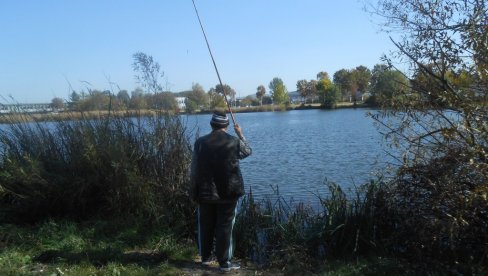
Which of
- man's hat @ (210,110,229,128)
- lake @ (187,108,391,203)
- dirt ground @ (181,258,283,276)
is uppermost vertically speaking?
man's hat @ (210,110,229,128)

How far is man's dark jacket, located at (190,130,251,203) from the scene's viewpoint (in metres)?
5.74

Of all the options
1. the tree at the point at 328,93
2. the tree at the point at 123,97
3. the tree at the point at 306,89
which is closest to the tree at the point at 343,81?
the tree at the point at 328,93

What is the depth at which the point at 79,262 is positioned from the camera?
6008mm

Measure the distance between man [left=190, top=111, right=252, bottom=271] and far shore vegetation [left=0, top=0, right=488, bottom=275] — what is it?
1.44ft

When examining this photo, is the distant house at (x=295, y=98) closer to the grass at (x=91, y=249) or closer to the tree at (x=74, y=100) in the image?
the tree at (x=74, y=100)

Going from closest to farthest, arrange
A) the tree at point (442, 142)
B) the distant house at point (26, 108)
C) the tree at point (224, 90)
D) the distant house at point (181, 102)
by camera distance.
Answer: the tree at point (442, 142)
the tree at point (224, 90)
the distant house at point (181, 102)
the distant house at point (26, 108)

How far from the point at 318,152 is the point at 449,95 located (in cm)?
1473

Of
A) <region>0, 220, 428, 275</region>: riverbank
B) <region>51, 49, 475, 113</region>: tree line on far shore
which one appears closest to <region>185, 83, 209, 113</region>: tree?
<region>51, 49, 475, 113</region>: tree line on far shore

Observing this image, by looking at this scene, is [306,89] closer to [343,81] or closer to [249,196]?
[343,81]

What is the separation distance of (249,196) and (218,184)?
193 centimetres

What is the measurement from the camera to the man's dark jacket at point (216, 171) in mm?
5738

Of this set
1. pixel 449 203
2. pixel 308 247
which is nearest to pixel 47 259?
pixel 308 247

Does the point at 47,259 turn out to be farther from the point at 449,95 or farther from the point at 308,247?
the point at 449,95

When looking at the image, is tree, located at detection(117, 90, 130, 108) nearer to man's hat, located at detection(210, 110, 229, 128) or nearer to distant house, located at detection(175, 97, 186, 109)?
distant house, located at detection(175, 97, 186, 109)
